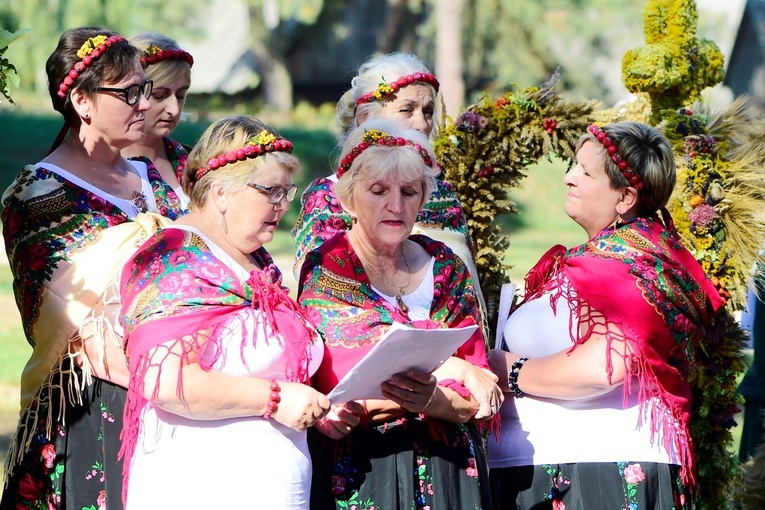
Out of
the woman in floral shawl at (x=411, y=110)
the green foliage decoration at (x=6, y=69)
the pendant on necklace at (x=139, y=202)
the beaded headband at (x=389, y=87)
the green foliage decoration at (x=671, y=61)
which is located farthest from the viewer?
the green foliage decoration at (x=671, y=61)

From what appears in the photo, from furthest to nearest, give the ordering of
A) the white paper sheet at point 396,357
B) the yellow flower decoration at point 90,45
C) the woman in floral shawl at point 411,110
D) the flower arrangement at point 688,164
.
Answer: the flower arrangement at point 688,164 < the woman in floral shawl at point 411,110 < the yellow flower decoration at point 90,45 < the white paper sheet at point 396,357

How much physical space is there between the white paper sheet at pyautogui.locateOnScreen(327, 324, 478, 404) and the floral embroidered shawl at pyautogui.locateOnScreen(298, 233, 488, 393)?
17 centimetres

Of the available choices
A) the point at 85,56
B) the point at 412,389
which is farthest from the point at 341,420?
the point at 85,56

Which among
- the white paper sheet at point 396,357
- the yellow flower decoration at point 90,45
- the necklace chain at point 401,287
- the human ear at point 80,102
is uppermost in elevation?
the yellow flower decoration at point 90,45

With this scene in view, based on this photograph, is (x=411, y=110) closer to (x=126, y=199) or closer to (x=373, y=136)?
(x=373, y=136)

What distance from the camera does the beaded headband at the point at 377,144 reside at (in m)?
3.28

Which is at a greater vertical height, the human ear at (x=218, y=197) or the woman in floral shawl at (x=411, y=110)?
the woman in floral shawl at (x=411, y=110)

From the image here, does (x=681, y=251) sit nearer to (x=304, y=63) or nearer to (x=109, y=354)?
(x=109, y=354)

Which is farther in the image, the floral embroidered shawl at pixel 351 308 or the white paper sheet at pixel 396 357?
the floral embroidered shawl at pixel 351 308

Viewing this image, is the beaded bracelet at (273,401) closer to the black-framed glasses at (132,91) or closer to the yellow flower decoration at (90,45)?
the black-framed glasses at (132,91)

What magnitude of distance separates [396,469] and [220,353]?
2.35 feet

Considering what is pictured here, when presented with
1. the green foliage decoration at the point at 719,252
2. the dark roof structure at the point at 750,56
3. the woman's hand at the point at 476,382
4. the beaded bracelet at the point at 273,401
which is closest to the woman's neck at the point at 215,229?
the beaded bracelet at the point at 273,401

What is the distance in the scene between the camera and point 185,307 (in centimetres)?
279

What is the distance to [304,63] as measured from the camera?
27.8m
